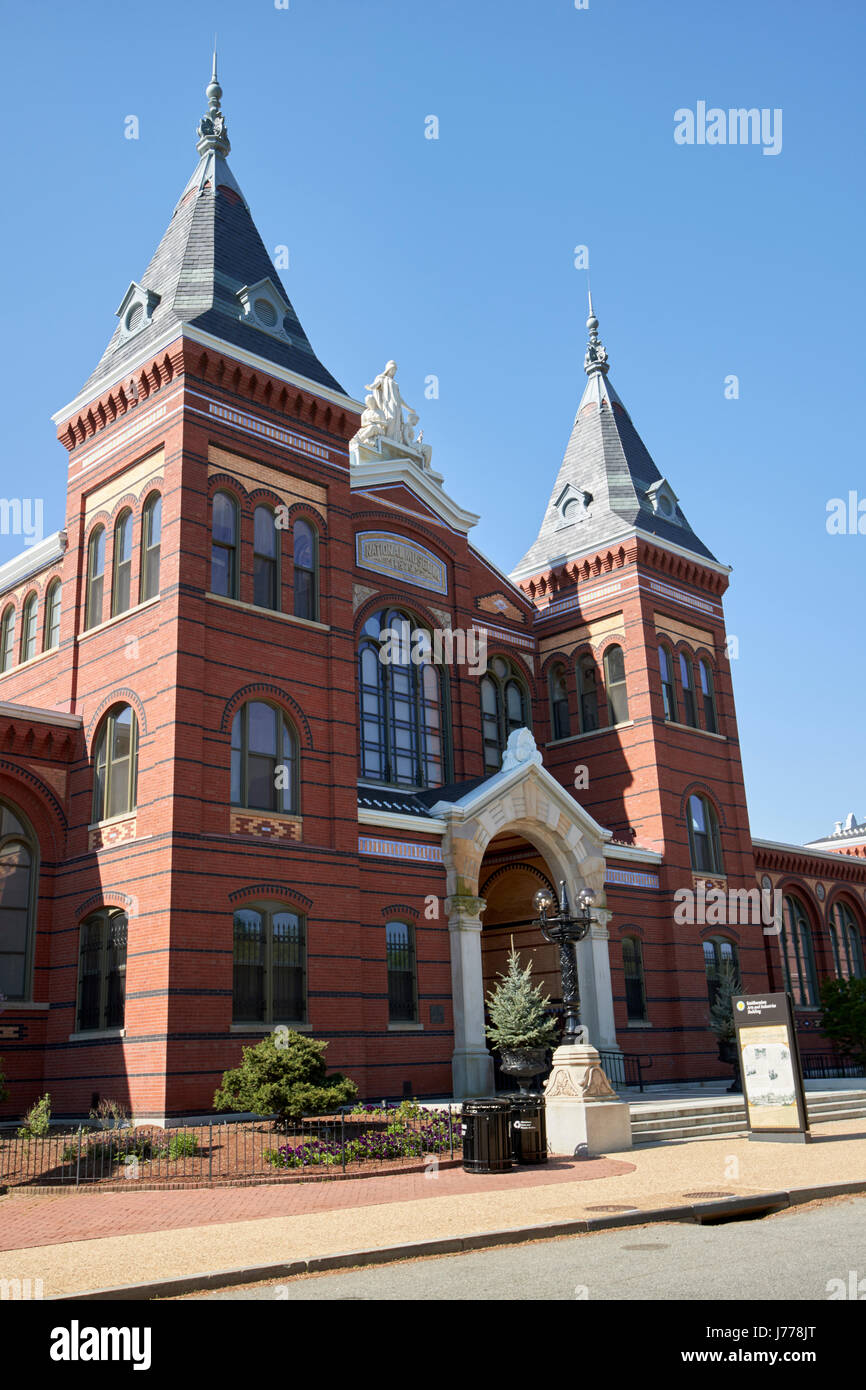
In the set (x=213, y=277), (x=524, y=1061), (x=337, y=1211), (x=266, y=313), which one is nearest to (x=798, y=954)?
(x=524, y=1061)

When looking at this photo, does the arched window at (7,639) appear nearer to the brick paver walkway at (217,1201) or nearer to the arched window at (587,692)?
the arched window at (587,692)

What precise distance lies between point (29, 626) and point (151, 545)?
7825mm

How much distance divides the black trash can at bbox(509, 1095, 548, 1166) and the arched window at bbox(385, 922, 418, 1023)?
7689 mm

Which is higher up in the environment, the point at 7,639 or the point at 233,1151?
the point at 7,639

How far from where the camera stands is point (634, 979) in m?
30.8

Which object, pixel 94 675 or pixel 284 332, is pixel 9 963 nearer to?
pixel 94 675

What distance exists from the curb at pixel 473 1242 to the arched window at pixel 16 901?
15.2 meters

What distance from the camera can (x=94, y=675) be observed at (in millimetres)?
24359

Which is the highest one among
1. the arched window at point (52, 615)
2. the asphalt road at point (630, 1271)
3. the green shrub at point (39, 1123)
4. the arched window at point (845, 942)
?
the arched window at point (52, 615)

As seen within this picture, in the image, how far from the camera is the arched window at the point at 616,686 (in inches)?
1355

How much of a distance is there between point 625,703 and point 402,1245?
25732mm

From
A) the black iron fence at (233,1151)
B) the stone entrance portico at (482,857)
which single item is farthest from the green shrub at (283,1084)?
the stone entrance portico at (482,857)

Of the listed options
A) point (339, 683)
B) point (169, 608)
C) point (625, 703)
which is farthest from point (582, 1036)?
point (625, 703)

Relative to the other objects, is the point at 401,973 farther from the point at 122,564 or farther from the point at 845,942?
the point at 845,942
